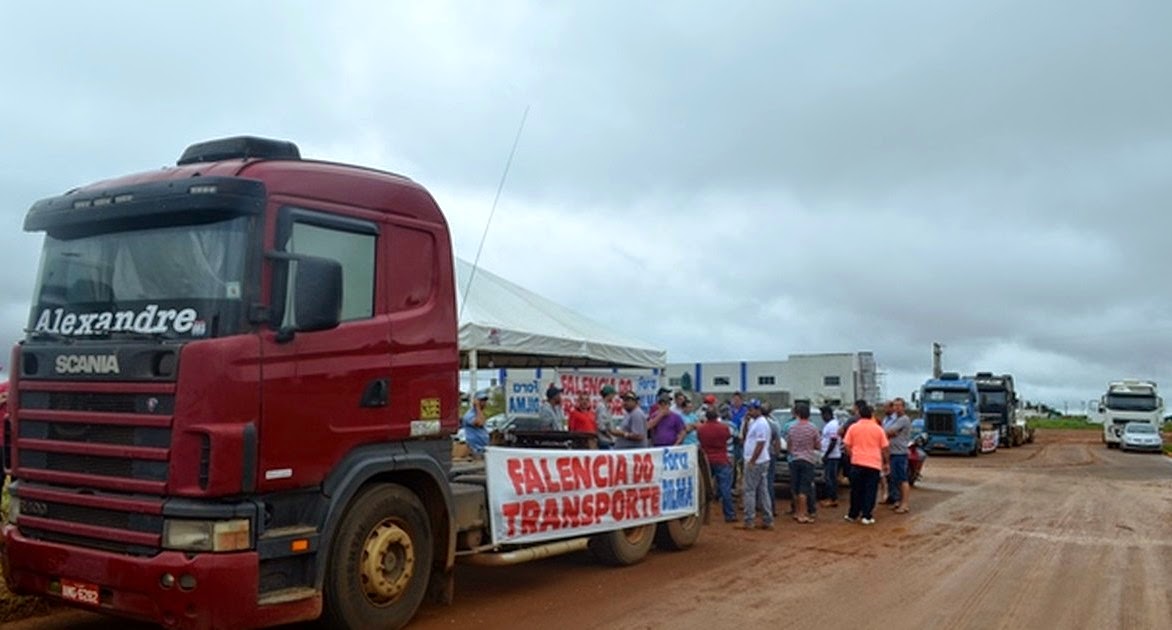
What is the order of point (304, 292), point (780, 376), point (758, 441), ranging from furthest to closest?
point (780, 376) < point (758, 441) < point (304, 292)

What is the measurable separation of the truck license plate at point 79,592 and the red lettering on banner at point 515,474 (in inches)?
131

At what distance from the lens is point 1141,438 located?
1620 inches

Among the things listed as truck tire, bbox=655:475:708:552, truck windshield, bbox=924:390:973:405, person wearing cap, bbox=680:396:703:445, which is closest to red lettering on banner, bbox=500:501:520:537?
truck tire, bbox=655:475:708:552

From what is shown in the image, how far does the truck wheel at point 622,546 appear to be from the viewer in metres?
9.53

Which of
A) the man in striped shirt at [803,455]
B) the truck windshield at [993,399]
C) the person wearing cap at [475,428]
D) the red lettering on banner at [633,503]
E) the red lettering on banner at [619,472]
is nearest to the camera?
the red lettering on banner at [619,472]

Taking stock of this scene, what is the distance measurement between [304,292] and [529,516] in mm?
3302

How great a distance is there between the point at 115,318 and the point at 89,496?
1119mm

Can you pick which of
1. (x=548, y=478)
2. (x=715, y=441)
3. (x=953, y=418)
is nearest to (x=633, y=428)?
(x=715, y=441)

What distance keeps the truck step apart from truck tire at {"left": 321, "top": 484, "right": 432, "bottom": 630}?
0.24 metres

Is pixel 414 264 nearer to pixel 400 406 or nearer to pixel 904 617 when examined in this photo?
pixel 400 406

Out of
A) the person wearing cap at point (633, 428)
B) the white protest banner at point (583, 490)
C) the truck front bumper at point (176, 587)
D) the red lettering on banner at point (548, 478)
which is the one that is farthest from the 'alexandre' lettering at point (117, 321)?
the person wearing cap at point (633, 428)

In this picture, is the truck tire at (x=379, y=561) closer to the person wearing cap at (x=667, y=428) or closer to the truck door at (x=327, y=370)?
the truck door at (x=327, y=370)

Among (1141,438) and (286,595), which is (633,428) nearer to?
(286,595)

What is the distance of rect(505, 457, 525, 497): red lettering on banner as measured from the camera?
813cm
